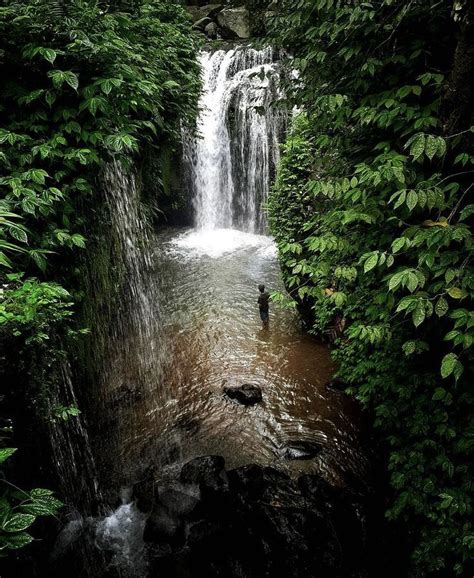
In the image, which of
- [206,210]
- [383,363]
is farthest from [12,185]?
[206,210]

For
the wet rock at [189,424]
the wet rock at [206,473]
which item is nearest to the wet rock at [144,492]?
the wet rock at [206,473]

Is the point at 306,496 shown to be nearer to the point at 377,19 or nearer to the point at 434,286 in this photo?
the point at 434,286

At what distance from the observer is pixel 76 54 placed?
3158 millimetres

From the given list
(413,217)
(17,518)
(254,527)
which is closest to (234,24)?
(413,217)

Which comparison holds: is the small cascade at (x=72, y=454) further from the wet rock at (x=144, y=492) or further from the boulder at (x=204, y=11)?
the boulder at (x=204, y=11)

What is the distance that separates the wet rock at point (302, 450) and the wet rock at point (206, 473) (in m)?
1.04

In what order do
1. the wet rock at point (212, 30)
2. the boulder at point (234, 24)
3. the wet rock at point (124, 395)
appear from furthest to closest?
1. the wet rock at point (212, 30)
2. the boulder at point (234, 24)
3. the wet rock at point (124, 395)

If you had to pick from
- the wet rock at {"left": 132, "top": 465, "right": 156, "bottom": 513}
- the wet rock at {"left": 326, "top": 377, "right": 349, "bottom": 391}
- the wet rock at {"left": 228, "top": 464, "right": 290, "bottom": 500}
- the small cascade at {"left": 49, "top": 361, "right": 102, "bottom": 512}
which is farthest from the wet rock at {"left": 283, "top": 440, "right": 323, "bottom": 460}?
the small cascade at {"left": 49, "top": 361, "right": 102, "bottom": 512}

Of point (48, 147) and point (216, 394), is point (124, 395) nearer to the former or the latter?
point (216, 394)

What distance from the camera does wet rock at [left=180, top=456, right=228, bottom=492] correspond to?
454cm

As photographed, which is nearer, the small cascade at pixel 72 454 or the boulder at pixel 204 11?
the small cascade at pixel 72 454

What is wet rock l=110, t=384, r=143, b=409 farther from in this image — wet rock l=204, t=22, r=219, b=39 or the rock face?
wet rock l=204, t=22, r=219, b=39

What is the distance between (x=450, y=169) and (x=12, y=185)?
3596 mm

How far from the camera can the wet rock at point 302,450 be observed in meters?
5.14
